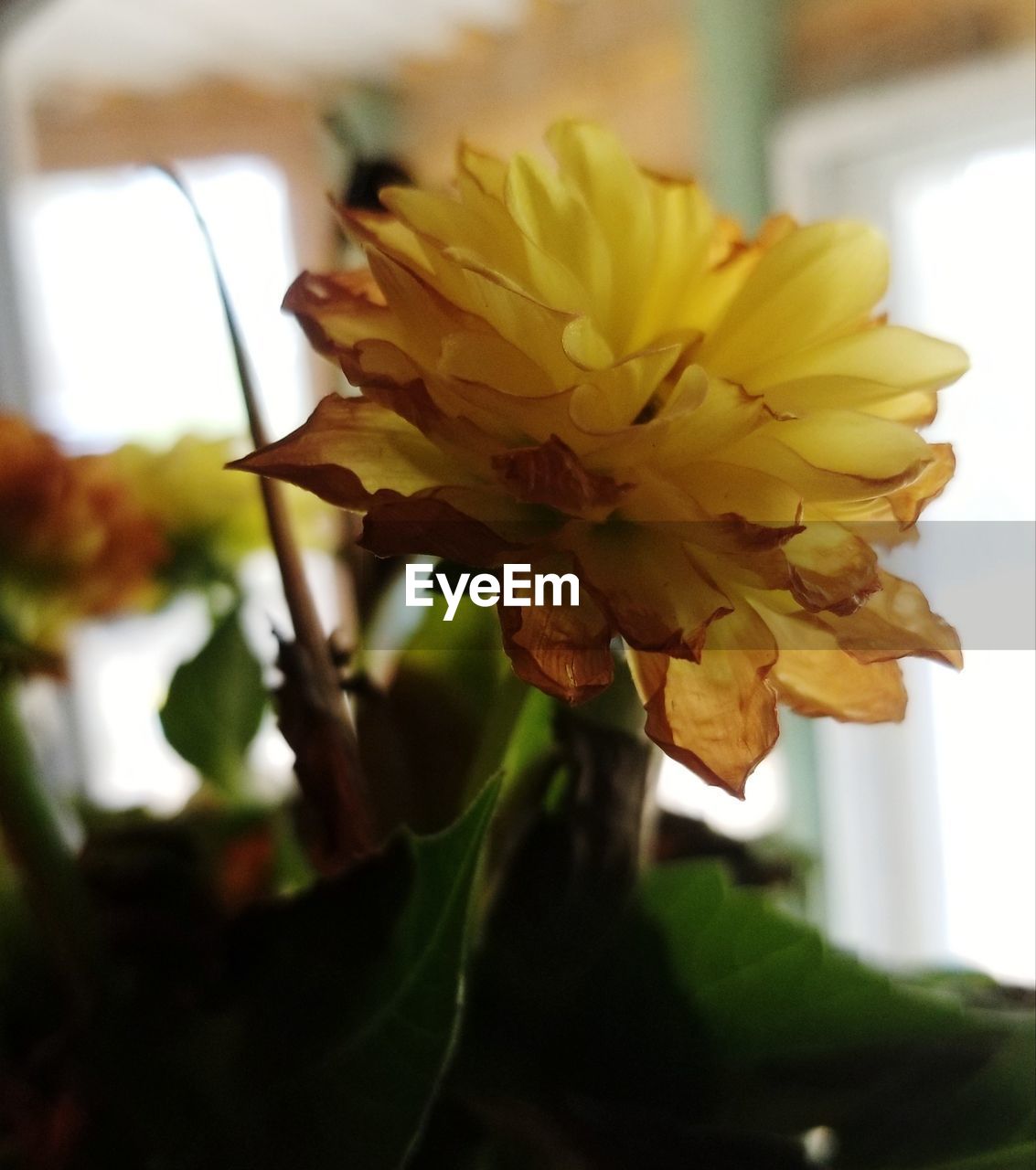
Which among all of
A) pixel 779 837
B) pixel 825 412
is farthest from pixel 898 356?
pixel 779 837

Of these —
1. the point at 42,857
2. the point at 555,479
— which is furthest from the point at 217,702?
the point at 555,479

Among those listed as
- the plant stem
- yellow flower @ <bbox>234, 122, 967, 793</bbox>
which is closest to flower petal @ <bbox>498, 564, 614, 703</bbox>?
yellow flower @ <bbox>234, 122, 967, 793</bbox>

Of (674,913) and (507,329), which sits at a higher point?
(507,329)

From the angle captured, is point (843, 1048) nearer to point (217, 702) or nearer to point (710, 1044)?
point (710, 1044)

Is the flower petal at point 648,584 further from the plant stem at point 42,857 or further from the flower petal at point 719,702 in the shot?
the plant stem at point 42,857

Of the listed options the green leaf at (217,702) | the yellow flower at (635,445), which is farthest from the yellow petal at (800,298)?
the green leaf at (217,702)

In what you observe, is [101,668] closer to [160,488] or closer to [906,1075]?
[160,488]
